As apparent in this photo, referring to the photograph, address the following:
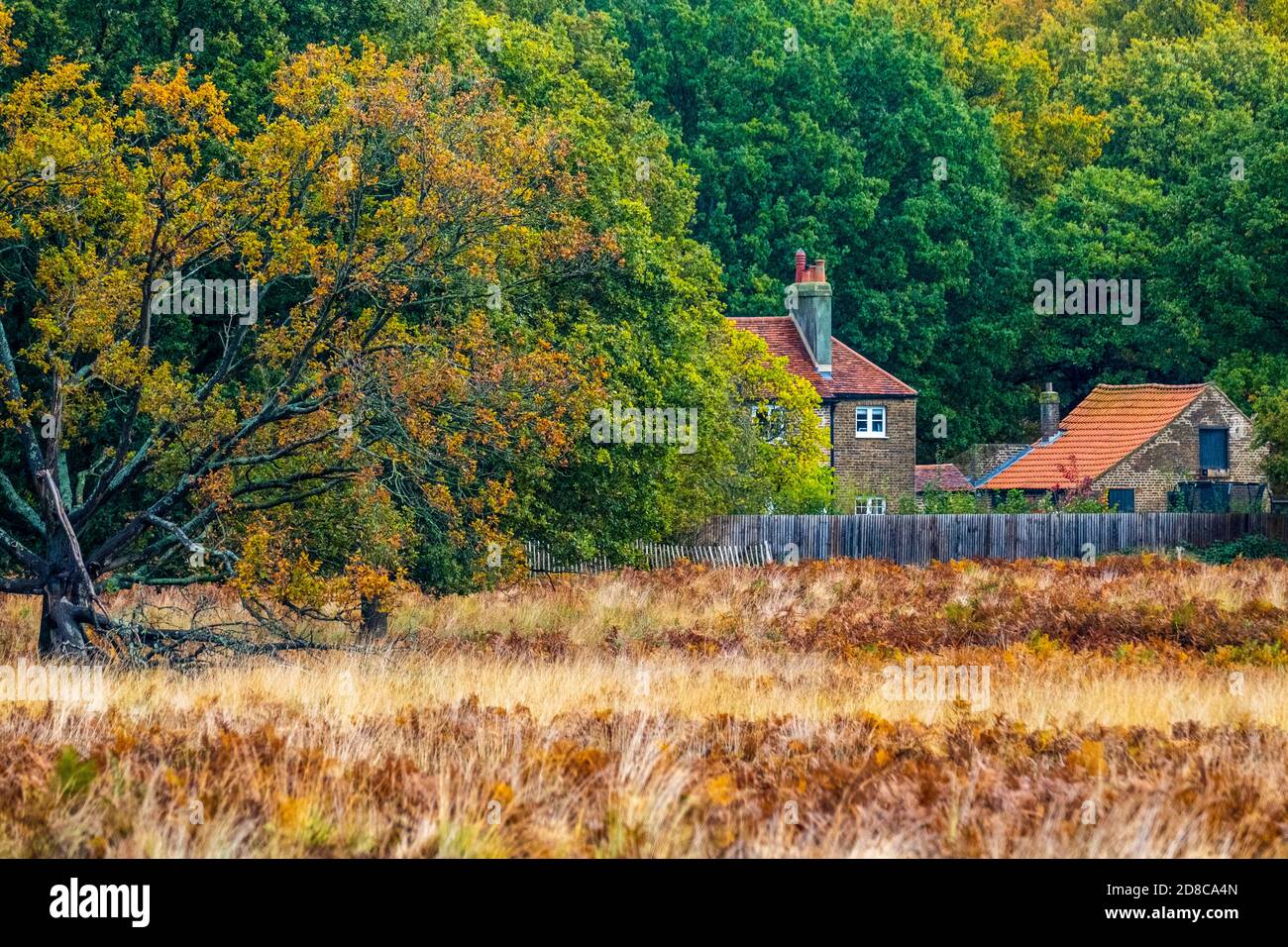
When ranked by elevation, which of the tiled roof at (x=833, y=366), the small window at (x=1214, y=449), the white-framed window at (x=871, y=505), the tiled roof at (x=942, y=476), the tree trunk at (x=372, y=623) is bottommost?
the tree trunk at (x=372, y=623)

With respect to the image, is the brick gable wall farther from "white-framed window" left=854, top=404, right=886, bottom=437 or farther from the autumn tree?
the autumn tree

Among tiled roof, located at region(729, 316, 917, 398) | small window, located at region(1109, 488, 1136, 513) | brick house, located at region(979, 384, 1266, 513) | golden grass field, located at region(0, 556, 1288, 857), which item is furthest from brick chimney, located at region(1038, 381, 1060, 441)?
golden grass field, located at region(0, 556, 1288, 857)

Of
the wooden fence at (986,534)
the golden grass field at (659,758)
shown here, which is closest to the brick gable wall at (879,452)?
the wooden fence at (986,534)

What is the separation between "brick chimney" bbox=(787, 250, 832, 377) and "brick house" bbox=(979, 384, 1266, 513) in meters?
7.42

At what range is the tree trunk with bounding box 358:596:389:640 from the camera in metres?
23.3

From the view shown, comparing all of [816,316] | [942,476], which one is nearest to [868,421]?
[816,316]

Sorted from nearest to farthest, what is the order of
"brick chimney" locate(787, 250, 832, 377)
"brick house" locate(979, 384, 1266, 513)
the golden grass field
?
the golden grass field → "brick house" locate(979, 384, 1266, 513) → "brick chimney" locate(787, 250, 832, 377)

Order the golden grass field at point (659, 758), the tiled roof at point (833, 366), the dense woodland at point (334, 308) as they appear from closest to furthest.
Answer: the golden grass field at point (659, 758) < the dense woodland at point (334, 308) < the tiled roof at point (833, 366)

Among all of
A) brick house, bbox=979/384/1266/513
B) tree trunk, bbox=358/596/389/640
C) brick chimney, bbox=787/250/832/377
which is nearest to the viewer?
tree trunk, bbox=358/596/389/640

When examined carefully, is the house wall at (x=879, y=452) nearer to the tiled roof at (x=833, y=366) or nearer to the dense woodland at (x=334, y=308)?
the tiled roof at (x=833, y=366)

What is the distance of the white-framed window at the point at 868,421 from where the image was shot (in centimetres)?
5688

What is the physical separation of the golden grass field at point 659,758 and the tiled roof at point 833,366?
35.4 m

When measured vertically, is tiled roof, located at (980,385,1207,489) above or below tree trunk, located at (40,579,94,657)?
above
